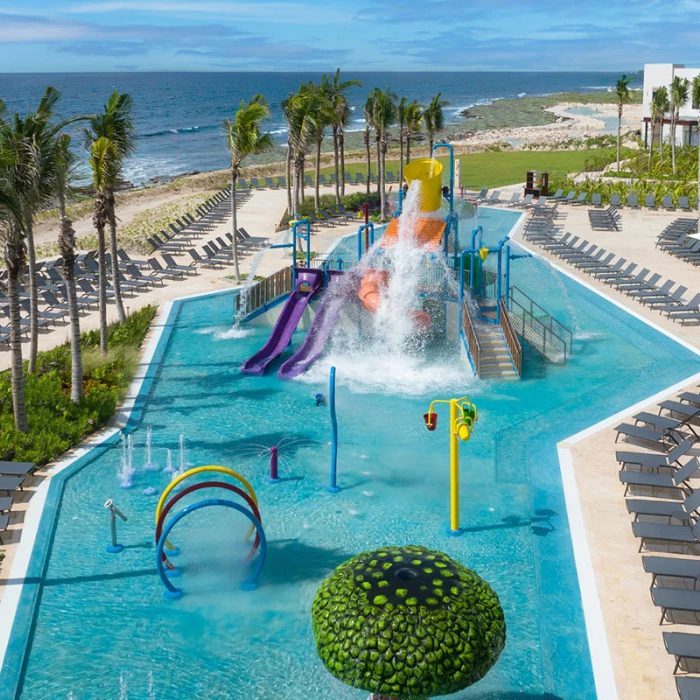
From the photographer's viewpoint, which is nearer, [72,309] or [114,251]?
[72,309]

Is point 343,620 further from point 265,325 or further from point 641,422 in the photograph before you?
point 265,325

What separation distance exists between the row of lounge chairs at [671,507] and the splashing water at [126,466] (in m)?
8.77

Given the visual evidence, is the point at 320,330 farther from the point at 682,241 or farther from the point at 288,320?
the point at 682,241

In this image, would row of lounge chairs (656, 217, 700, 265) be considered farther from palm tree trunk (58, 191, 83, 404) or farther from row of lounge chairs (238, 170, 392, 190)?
palm tree trunk (58, 191, 83, 404)

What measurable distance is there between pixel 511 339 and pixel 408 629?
14378mm

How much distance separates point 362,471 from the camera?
53.4 ft

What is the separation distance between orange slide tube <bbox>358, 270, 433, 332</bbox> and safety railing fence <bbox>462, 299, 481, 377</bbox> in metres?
1.09

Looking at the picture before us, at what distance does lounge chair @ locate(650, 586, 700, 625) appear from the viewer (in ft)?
36.0

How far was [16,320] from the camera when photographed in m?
16.5

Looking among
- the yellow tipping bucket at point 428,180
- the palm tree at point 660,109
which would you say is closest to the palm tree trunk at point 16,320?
the yellow tipping bucket at point 428,180

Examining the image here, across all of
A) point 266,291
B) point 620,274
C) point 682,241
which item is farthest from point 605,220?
point 266,291

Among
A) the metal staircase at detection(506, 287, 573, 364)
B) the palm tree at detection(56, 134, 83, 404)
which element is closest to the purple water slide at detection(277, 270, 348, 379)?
the metal staircase at detection(506, 287, 573, 364)

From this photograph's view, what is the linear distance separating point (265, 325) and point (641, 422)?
11.6m

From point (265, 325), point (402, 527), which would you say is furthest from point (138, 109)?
point (402, 527)
